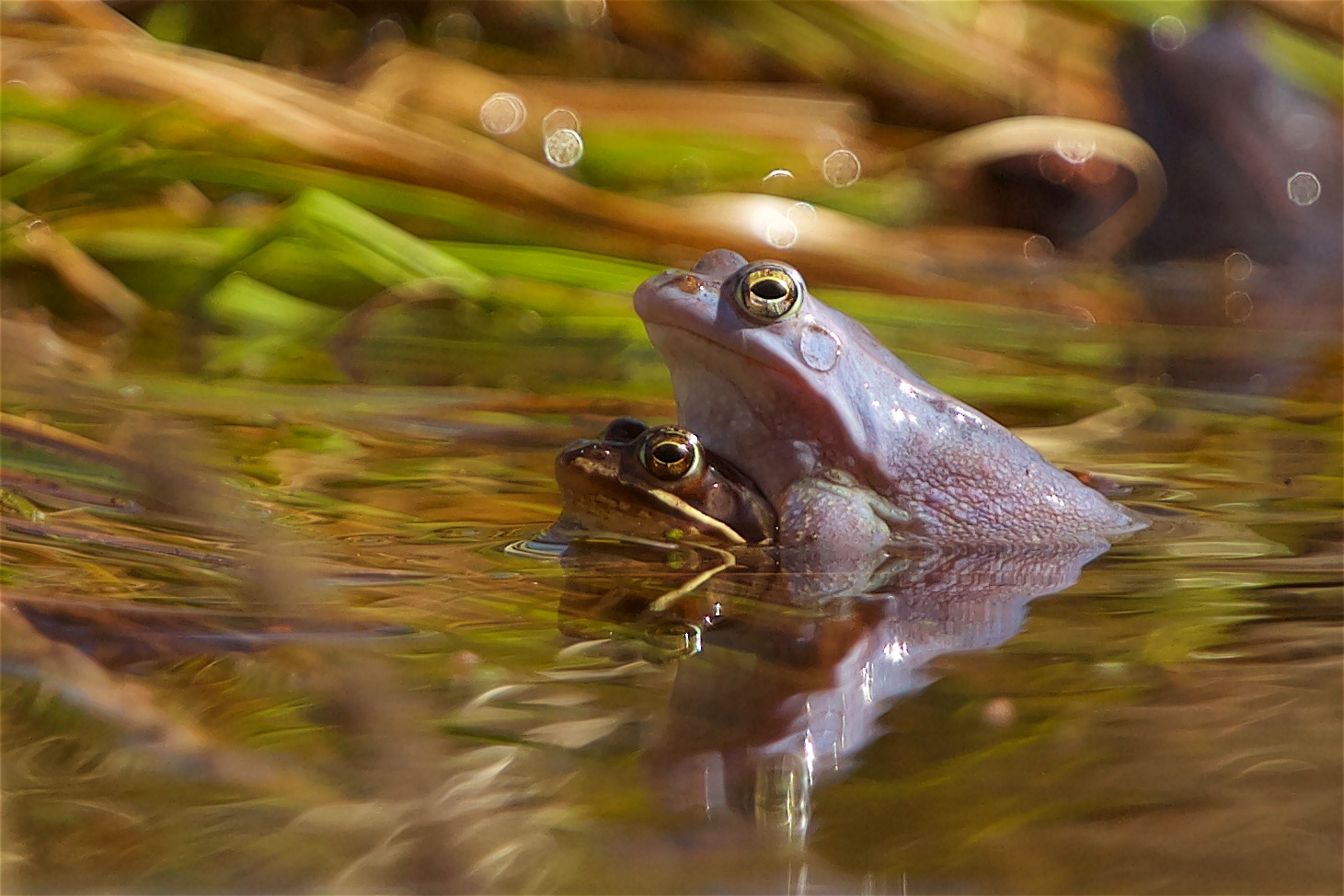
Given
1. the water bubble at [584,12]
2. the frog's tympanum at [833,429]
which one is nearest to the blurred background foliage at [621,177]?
the water bubble at [584,12]

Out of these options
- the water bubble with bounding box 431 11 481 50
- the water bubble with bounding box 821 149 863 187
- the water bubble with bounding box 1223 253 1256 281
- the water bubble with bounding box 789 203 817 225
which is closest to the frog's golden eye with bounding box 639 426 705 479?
the water bubble with bounding box 789 203 817 225

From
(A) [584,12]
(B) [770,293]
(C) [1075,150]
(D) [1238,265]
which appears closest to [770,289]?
(B) [770,293]

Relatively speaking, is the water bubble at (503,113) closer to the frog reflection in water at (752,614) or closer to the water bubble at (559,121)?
the water bubble at (559,121)

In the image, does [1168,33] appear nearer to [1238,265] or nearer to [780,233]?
[1238,265]

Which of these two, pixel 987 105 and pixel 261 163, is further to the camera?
pixel 987 105

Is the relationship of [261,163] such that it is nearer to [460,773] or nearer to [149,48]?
[149,48]

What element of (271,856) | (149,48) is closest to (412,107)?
(149,48)
